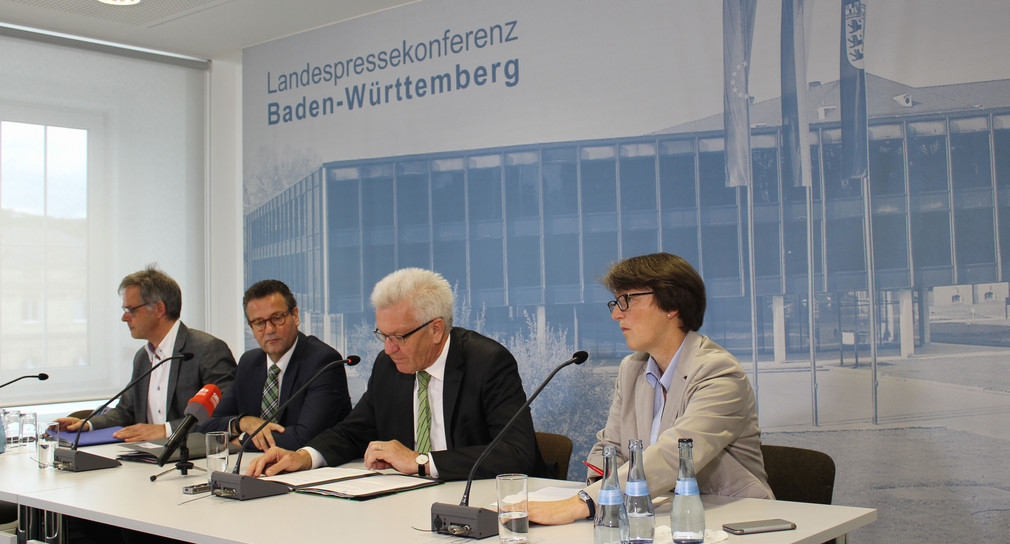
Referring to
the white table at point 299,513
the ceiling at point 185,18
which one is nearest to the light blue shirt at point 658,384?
the white table at point 299,513

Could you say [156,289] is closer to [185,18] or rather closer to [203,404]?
Answer: [203,404]

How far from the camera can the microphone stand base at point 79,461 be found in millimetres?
3127

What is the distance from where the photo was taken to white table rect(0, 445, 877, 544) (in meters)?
2.06

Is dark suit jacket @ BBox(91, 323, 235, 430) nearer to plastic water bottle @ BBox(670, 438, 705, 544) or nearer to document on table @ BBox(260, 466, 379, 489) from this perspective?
document on table @ BBox(260, 466, 379, 489)

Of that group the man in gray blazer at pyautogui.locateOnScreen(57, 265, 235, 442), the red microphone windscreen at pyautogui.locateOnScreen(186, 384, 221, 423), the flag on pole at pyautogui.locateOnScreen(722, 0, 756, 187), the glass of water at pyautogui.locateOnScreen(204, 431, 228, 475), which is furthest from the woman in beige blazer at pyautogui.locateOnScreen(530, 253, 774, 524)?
the man in gray blazer at pyautogui.locateOnScreen(57, 265, 235, 442)

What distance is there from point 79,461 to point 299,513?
1255 millimetres

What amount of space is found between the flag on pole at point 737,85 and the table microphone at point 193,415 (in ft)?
8.00

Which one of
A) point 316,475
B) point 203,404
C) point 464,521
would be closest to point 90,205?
point 203,404

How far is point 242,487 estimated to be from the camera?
8.33 ft

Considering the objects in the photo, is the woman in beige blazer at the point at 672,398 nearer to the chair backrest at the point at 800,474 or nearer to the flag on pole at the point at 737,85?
the chair backrest at the point at 800,474

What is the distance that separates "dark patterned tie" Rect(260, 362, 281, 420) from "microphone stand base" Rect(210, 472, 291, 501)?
1.11 m

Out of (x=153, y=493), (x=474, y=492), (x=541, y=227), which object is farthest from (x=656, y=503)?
(x=541, y=227)

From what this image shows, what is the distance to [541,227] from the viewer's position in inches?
187

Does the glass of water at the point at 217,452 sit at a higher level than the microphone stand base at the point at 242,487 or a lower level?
higher
